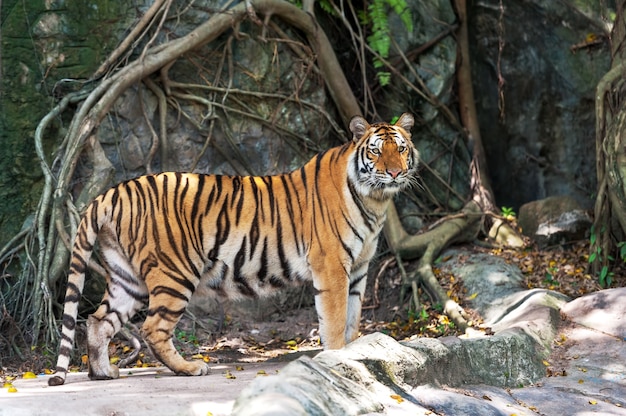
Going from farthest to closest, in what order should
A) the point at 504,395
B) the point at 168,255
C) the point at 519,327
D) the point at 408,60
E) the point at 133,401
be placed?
the point at 408,60 < the point at 519,327 < the point at 168,255 < the point at 504,395 < the point at 133,401

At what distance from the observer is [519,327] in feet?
20.9

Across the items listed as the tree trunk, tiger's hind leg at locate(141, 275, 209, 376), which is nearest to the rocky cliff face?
the tree trunk

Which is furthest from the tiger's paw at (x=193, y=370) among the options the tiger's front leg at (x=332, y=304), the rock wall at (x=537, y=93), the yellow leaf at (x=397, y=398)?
the rock wall at (x=537, y=93)

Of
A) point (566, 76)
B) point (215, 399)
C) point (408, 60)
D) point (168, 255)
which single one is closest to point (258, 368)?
point (168, 255)

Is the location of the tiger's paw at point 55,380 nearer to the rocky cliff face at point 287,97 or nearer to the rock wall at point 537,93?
the rocky cliff face at point 287,97

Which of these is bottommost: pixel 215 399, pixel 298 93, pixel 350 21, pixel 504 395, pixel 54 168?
pixel 504 395

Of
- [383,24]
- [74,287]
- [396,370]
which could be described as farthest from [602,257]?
[74,287]

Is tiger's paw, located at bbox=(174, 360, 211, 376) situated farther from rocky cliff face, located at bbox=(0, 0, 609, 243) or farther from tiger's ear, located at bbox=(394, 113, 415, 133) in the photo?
rocky cliff face, located at bbox=(0, 0, 609, 243)

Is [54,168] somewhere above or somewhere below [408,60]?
below

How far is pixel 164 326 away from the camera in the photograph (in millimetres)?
5805

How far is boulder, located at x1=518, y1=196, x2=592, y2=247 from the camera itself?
30.5 ft

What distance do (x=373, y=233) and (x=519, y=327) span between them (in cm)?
135

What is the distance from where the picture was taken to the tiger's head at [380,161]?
6.29 meters

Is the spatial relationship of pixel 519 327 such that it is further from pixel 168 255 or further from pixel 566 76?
pixel 566 76
